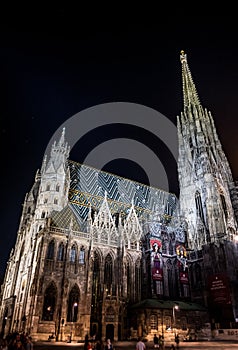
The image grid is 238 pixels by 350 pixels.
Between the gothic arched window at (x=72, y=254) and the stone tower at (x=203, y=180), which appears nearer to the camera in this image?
the gothic arched window at (x=72, y=254)

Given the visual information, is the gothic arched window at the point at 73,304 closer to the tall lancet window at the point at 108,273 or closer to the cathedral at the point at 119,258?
the cathedral at the point at 119,258

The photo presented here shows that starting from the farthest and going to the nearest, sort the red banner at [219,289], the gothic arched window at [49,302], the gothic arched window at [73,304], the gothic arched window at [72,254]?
the red banner at [219,289] < the gothic arched window at [72,254] < the gothic arched window at [73,304] < the gothic arched window at [49,302]

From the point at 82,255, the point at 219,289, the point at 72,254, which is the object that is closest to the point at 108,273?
the point at 82,255

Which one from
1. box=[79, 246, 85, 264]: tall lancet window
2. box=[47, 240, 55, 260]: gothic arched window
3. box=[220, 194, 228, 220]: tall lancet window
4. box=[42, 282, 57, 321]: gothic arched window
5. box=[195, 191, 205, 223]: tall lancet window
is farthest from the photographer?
box=[195, 191, 205, 223]: tall lancet window

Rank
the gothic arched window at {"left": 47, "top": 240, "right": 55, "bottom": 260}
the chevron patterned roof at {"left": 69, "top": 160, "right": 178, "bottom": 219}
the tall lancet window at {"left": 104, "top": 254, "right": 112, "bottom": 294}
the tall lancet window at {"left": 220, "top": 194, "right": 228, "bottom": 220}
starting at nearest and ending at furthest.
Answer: the gothic arched window at {"left": 47, "top": 240, "right": 55, "bottom": 260}, the tall lancet window at {"left": 104, "top": 254, "right": 112, "bottom": 294}, the chevron patterned roof at {"left": 69, "top": 160, "right": 178, "bottom": 219}, the tall lancet window at {"left": 220, "top": 194, "right": 228, "bottom": 220}

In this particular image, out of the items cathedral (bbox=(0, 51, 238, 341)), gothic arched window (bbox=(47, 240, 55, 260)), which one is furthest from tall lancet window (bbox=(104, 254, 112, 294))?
gothic arched window (bbox=(47, 240, 55, 260))

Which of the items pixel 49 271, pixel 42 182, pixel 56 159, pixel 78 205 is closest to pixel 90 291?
pixel 49 271

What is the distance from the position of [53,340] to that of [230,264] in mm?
29821

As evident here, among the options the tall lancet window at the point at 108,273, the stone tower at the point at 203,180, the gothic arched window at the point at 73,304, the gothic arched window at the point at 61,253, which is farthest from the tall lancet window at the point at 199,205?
the gothic arched window at the point at 61,253

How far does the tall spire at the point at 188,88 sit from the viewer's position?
75.7 meters

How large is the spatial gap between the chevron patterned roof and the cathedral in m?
0.26

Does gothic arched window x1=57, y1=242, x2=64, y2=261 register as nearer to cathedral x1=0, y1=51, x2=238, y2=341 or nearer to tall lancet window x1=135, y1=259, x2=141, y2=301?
cathedral x1=0, y1=51, x2=238, y2=341

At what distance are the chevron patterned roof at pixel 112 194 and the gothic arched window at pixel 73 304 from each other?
1292 centimetres

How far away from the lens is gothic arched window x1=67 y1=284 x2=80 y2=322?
36.7 metres
